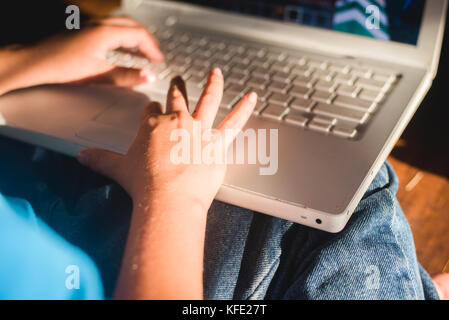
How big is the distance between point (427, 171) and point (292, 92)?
29 centimetres

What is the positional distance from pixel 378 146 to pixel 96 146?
331 millimetres

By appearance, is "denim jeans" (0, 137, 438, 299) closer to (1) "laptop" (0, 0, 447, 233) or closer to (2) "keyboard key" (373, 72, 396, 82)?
(1) "laptop" (0, 0, 447, 233)

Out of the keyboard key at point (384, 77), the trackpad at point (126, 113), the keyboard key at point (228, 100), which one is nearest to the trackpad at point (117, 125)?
the trackpad at point (126, 113)

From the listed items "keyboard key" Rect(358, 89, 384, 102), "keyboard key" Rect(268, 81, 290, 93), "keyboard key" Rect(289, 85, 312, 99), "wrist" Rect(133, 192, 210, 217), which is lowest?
"wrist" Rect(133, 192, 210, 217)

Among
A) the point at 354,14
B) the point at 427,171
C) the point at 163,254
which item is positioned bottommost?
the point at 427,171

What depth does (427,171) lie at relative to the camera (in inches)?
28.3

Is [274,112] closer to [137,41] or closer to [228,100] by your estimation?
[228,100]

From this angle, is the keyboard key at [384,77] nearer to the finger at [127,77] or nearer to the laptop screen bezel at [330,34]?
the laptop screen bezel at [330,34]

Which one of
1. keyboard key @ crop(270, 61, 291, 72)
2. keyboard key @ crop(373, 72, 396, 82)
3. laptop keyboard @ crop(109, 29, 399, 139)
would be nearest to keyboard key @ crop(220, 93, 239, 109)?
laptop keyboard @ crop(109, 29, 399, 139)

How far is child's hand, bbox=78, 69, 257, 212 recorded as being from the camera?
1.52 ft

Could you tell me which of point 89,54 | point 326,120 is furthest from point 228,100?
point 89,54

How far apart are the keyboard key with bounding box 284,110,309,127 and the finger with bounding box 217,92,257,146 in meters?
0.05
